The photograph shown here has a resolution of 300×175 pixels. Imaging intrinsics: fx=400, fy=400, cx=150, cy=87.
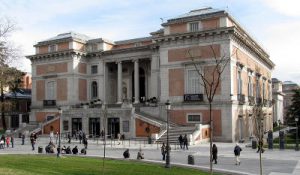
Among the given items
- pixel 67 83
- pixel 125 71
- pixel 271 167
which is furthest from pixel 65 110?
pixel 271 167

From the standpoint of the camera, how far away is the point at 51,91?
63.3m

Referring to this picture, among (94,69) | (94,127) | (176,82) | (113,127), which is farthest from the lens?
(94,69)

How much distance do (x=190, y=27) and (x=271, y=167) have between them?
87.2 feet

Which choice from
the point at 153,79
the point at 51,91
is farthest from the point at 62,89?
the point at 153,79

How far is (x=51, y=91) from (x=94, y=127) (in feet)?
43.6

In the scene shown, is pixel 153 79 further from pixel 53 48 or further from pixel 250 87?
pixel 53 48

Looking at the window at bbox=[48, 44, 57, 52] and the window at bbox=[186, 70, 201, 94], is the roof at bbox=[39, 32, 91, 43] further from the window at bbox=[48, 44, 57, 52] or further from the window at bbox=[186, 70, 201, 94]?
the window at bbox=[186, 70, 201, 94]

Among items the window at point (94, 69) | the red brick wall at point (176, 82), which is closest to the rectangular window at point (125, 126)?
the red brick wall at point (176, 82)

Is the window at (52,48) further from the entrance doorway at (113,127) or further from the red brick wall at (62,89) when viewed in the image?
the entrance doorway at (113,127)

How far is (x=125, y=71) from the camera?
63.1m

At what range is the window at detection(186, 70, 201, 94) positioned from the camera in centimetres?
4844

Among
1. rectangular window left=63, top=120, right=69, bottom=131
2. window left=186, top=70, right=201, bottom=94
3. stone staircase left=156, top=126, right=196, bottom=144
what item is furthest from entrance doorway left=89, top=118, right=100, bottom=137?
window left=186, top=70, right=201, bottom=94

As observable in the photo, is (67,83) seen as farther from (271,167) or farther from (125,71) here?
(271,167)

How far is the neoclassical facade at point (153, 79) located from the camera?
46.8 metres
